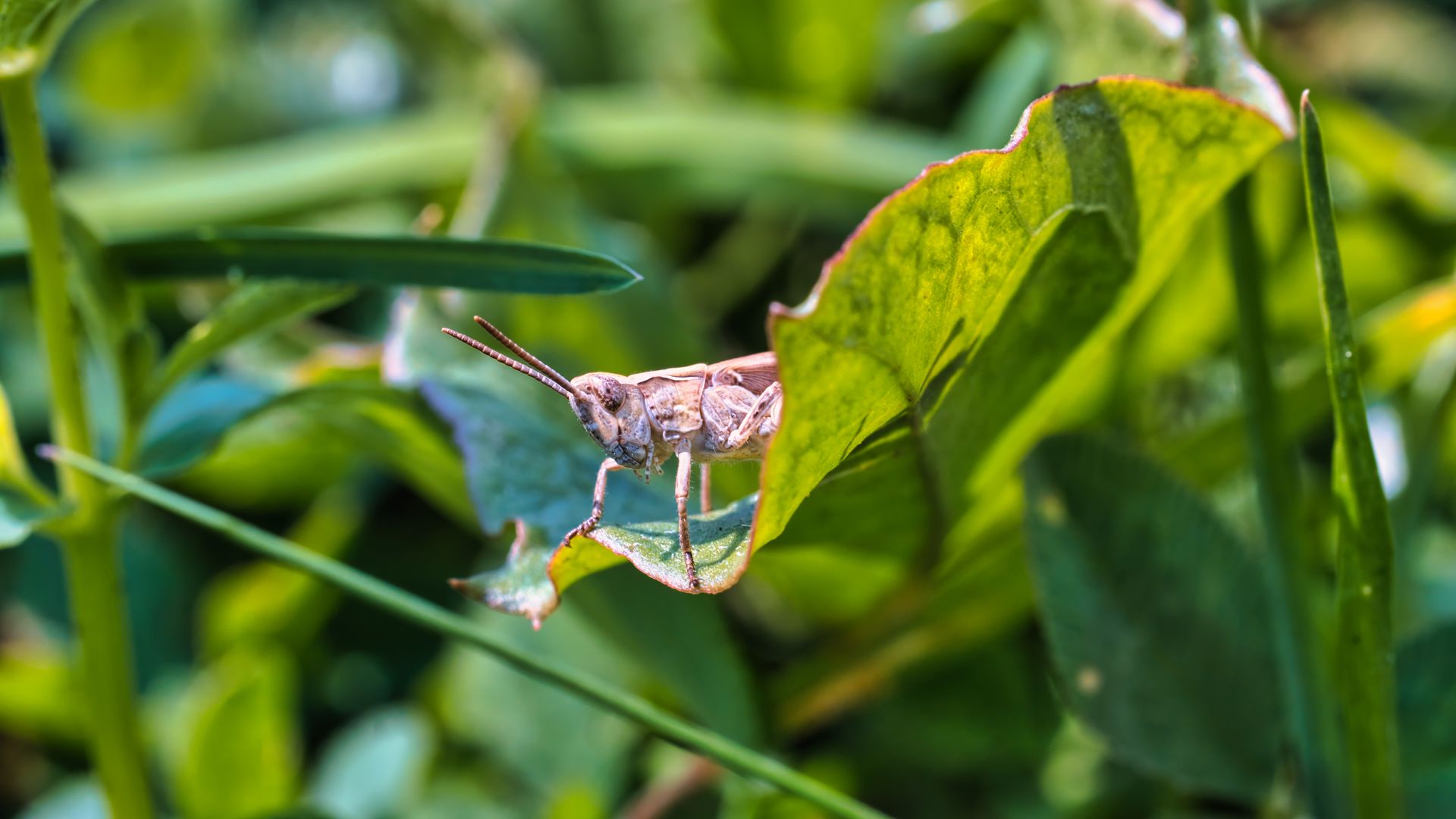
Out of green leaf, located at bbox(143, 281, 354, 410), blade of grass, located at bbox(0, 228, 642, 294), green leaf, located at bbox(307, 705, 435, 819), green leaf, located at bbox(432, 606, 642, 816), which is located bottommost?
green leaf, located at bbox(307, 705, 435, 819)

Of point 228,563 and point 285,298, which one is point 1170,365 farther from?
point 228,563

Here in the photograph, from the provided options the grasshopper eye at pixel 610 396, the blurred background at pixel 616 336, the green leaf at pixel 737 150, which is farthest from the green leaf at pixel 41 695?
the green leaf at pixel 737 150

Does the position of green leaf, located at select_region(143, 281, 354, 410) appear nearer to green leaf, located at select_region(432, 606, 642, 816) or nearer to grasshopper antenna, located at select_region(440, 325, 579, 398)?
grasshopper antenna, located at select_region(440, 325, 579, 398)

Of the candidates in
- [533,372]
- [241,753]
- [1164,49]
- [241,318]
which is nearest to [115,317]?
[241,318]

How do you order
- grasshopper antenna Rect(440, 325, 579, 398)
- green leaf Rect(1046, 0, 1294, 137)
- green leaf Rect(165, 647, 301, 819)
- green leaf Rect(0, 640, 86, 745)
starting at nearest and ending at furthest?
green leaf Rect(1046, 0, 1294, 137) < grasshopper antenna Rect(440, 325, 579, 398) < green leaf Rect(165, 647, 301, 819) < green leaf Rect(0, 640, 86, 745)

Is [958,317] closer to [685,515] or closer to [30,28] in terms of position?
[685,515]

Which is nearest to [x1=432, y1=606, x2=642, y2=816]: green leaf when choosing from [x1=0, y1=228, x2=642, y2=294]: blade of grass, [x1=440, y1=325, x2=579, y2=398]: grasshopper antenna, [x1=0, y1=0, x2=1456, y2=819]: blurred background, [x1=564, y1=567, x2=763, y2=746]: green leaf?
[x1=0, y1=0, x2=1456, y2=819]: blurred background
